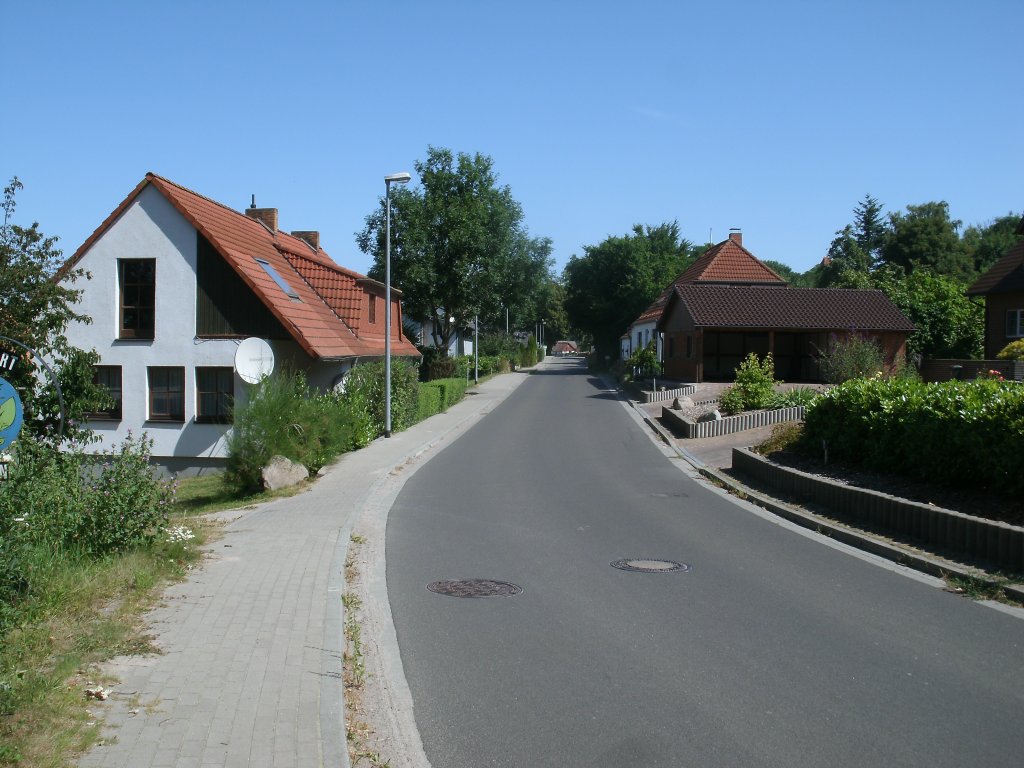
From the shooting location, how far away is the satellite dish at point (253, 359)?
1962 cm

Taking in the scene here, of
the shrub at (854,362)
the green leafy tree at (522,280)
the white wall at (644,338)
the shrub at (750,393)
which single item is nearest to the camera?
the shrub at (750,393)

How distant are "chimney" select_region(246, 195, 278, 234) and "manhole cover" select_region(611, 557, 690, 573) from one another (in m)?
25.1

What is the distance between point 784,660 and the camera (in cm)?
642

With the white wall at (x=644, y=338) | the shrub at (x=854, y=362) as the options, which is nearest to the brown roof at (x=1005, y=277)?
the shrub at (x=854, y=362)

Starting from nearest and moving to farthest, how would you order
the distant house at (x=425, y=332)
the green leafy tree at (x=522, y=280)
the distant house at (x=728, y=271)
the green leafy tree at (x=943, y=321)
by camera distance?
the green leafy tree at (x=943, y=321) → the green leafy tree at (x=522, y=280) → the distant house at (x=728, y=271) → the distant house at (x=425, y=332)

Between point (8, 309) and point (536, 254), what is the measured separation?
44736 millimetres

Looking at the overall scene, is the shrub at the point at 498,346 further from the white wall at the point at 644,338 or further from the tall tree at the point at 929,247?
the tall tree at the point at 929,247

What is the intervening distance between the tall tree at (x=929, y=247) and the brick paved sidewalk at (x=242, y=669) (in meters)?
71.0

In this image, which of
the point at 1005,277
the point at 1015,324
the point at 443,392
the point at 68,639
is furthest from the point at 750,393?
the point at 68,639

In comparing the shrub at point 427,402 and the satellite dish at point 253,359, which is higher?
the satellite dish at point 253,359

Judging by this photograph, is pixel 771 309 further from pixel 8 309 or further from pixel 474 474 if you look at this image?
pixel 8 309

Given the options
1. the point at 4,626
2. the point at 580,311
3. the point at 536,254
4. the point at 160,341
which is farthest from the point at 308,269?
the point at 580,311

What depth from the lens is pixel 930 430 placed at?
1157cm

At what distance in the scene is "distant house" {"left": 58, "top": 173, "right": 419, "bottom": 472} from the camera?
2364 cm
